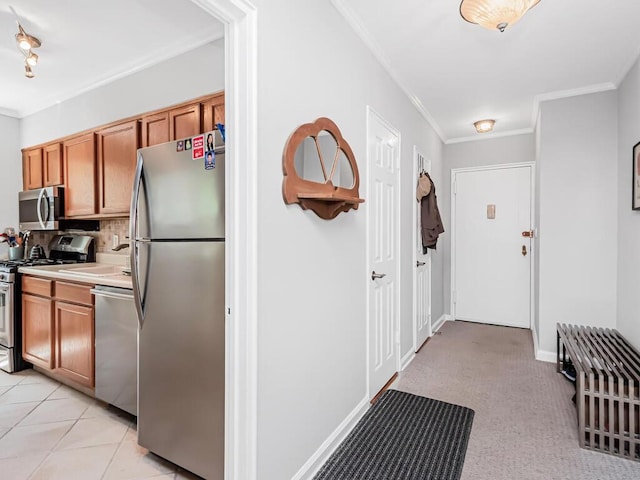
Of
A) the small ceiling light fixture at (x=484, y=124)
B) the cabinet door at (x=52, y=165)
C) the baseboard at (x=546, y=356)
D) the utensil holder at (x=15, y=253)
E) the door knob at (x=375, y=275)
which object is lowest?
the baseboard at (x=546, y=356)

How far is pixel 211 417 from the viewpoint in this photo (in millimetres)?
1576

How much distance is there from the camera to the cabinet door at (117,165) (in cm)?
272

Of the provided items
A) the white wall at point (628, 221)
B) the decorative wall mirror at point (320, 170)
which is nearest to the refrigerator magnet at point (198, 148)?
the decorative wall mirror at point (320, 170)

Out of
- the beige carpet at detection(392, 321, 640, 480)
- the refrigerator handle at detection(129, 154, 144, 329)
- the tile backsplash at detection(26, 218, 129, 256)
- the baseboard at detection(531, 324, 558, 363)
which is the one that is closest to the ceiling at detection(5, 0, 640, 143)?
the refrigerator handle at detection(129, 154, 144, 329)

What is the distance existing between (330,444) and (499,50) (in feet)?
Answer: 9.18

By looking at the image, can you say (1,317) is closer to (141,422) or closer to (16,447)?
(16,447)

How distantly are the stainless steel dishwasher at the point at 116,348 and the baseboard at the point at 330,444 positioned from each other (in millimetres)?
1114

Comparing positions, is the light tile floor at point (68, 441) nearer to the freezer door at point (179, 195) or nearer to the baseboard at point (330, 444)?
the baseboard at point (330, 444)

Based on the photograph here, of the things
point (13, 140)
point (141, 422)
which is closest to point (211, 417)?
point (141, 422)

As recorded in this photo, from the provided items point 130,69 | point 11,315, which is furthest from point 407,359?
point 11,315

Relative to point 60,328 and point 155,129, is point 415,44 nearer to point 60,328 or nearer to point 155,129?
point 155,129

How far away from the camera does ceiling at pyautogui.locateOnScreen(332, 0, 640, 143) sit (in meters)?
2.06

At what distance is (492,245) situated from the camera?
4.56 metres

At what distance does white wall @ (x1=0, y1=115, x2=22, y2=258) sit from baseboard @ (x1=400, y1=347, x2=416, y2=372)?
420 cm
